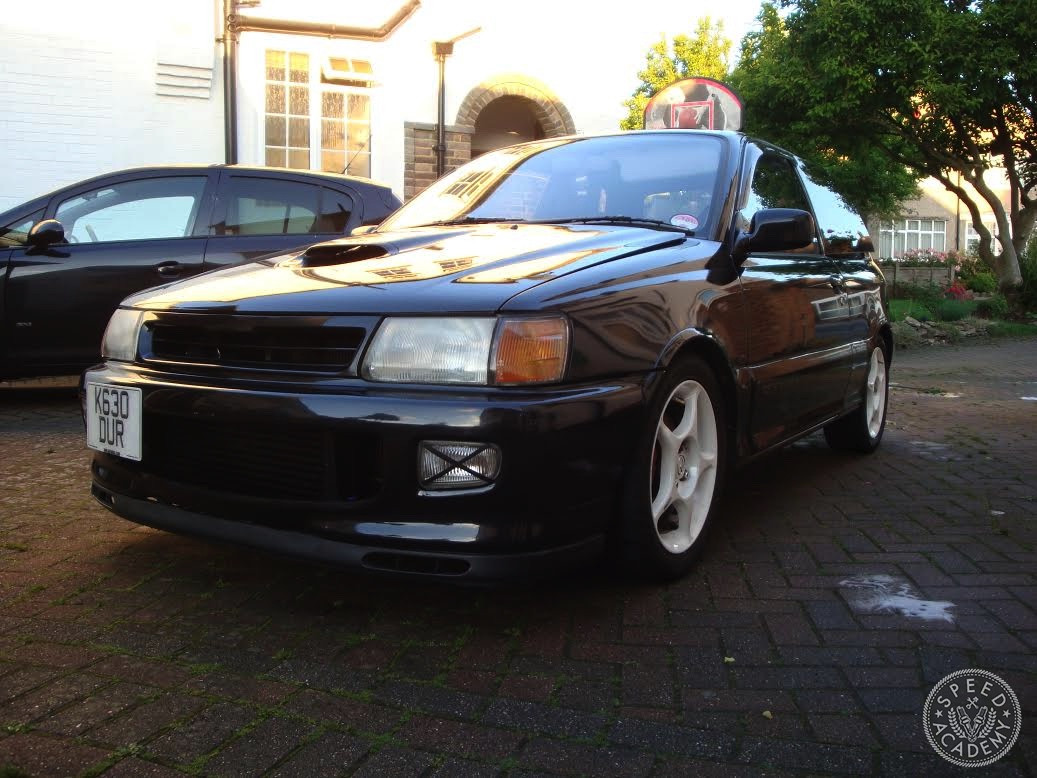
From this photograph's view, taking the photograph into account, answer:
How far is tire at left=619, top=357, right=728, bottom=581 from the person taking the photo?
269 centimetres

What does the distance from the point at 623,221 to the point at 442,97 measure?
354 inches

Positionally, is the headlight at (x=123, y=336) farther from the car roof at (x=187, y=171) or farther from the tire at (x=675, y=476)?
the car roof at (x=187, y=171)

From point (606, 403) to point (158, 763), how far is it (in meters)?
1.31

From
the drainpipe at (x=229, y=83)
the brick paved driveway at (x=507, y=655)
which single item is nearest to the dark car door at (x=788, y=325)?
the brick paved driveway at (x=507, y=655)

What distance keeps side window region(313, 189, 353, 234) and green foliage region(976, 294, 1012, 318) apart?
15.5 metres

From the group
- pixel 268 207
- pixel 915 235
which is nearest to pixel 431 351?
pixel 268 207

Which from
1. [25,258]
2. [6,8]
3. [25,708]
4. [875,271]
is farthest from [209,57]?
[25,708]

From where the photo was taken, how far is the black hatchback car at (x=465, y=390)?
2.35 m

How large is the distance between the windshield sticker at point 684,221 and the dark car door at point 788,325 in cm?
25

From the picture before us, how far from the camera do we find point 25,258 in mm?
5988

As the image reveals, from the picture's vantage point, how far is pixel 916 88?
17.3m

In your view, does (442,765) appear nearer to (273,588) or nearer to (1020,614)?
(273,588)

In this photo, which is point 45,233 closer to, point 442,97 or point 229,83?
point 229,83

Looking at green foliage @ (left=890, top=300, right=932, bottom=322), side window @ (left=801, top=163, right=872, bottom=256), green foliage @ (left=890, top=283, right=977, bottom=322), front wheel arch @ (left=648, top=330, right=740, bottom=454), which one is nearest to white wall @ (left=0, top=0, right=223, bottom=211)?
side window @ (left=801, top=163, right=872, bottom=256)
